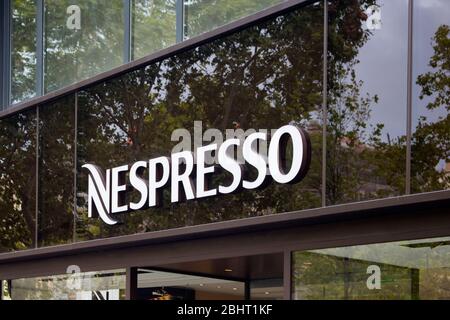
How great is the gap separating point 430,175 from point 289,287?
Result: 232cm

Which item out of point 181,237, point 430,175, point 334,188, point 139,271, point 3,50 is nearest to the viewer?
point 430,175

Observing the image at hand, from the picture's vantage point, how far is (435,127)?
10867 mm

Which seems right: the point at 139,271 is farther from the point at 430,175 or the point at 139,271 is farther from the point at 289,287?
the point at 430,175

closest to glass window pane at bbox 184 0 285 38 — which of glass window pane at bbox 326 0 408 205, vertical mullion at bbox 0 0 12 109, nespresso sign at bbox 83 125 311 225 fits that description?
nespresso sign at bbox 83 125 311 225

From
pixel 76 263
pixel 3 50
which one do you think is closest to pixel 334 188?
pixel 76 263

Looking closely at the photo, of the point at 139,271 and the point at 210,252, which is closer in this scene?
the point at 210,252

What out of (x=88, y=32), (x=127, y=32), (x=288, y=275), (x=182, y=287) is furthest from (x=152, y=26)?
(x=288, y=275)

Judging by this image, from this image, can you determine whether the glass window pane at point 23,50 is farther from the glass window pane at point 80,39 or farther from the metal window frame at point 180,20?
the metal window frame at point 180,20

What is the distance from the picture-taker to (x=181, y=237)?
13.6m

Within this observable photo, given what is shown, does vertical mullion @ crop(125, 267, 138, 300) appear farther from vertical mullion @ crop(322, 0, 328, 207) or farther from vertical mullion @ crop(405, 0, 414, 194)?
vertical mullion @ crop(405, 0, 414, 194)

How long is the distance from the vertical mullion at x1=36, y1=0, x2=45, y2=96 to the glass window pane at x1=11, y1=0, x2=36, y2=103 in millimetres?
127

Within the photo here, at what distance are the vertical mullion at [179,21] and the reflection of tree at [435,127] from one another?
15.5 ft

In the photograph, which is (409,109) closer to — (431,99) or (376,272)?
(431,99)

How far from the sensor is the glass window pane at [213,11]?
14.0 metres
